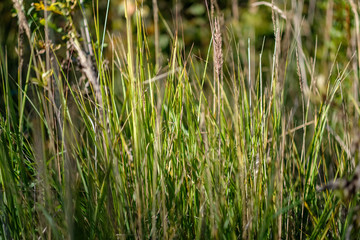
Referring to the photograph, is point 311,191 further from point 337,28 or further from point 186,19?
point 186,19

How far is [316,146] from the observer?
1325 millimetres

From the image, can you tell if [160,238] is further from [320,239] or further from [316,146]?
[316,146]

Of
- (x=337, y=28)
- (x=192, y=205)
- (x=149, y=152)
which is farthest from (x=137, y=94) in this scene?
(x=337, y=28)

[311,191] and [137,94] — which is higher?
[137,94]

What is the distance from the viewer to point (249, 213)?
1.12m

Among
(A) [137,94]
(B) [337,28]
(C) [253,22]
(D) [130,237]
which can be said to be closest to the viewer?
(D) [130,237]

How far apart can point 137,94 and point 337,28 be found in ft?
6.51

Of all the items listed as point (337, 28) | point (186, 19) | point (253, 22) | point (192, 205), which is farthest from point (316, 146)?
point (186, 19)

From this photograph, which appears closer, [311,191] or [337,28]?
[311,191]

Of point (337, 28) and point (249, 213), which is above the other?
point (337, 28)

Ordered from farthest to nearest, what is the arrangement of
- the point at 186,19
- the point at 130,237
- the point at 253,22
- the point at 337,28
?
the point at 186,19 < the point at 253,22 < the point at 337,28 < the point at 130,237

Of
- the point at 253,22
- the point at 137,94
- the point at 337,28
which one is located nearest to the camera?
the point at 137,94

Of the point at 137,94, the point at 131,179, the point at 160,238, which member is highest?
the point at 137,94

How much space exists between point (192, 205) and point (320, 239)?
1.18 ft
